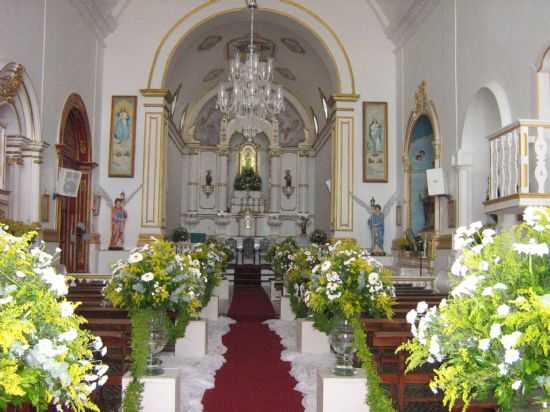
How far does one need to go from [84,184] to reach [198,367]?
30.8 ft

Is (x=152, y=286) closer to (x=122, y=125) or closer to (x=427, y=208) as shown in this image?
(x=427, y=208)

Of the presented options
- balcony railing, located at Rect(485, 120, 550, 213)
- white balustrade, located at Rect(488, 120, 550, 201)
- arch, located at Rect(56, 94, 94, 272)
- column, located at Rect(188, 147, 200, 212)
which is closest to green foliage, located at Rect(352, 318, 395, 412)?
balcony railing, located at Rect(485, 120, 550, 213)

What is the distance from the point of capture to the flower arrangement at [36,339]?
2057mm

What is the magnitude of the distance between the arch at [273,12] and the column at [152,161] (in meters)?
0.42

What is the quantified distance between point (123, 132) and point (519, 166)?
36.4 feet

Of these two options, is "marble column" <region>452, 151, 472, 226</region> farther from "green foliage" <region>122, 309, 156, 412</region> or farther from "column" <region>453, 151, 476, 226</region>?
"green foliage" <region>122, 309, 156, 412</region>

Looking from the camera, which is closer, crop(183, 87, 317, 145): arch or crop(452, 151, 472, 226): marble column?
crop(452, 151, 472, 226): marble column

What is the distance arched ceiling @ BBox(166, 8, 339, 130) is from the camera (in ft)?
57.4

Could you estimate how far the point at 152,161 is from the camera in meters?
16.6

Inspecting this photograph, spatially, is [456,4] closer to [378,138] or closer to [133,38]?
[378,138]

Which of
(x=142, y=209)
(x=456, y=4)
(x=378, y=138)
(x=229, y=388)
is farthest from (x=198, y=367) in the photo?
(x=378, y=138)

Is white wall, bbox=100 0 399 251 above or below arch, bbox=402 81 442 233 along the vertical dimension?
above

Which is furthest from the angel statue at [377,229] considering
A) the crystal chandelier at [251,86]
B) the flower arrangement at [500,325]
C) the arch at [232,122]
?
the flower arrangement at [500,325]

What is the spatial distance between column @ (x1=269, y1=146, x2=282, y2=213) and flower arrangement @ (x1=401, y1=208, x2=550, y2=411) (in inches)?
856
